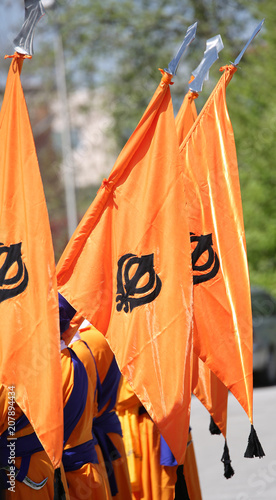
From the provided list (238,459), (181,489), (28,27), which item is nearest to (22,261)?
(28,27)

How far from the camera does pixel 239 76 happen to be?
16.6 m

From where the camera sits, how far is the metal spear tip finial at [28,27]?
346 cm

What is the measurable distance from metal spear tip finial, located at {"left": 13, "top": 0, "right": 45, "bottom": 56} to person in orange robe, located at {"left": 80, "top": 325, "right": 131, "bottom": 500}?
175cm

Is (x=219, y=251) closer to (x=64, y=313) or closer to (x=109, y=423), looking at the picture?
(x=64, y=313)

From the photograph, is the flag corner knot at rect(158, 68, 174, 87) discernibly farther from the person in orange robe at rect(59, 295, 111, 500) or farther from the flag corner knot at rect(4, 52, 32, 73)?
the person in orange robe at rect(59, 295, 111, 500)

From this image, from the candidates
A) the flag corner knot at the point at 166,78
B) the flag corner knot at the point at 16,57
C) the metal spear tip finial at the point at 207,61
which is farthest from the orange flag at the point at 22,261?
the metal spear tip finial at the point at 207,61

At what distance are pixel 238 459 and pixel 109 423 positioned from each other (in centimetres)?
360

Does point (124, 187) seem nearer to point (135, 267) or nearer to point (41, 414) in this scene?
point (135, 267)

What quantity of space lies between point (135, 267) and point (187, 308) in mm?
334

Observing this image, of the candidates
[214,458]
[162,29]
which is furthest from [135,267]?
[162,29]

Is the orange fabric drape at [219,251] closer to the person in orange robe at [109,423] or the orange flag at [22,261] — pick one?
the person in orange robe at [109,423]

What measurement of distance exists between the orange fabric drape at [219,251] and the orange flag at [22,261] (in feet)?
3.18

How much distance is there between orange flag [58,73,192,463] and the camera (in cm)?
366

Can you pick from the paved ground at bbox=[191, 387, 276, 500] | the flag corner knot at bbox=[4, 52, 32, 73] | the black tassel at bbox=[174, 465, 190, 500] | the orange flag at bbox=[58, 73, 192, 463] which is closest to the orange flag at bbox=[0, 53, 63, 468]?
the flag corner knot at bbox=[4, 52, 32, 73]
